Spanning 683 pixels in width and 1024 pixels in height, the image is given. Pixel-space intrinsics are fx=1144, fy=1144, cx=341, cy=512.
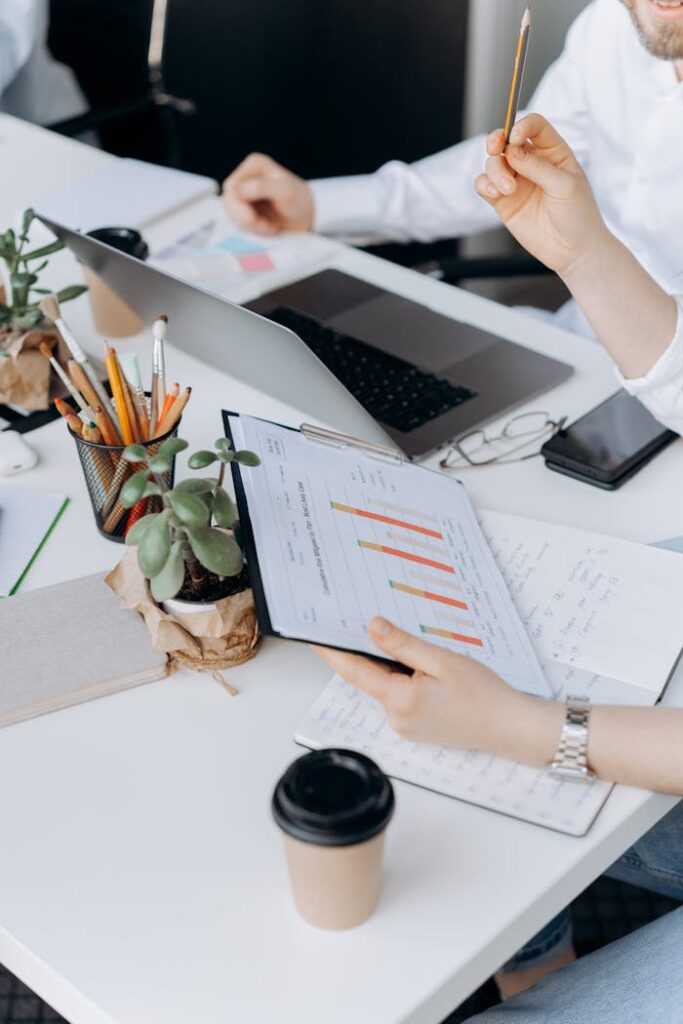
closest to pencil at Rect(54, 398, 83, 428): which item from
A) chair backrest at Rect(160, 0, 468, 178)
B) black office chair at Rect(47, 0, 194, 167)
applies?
black office chair at Rect(47, 0, 194, 167)

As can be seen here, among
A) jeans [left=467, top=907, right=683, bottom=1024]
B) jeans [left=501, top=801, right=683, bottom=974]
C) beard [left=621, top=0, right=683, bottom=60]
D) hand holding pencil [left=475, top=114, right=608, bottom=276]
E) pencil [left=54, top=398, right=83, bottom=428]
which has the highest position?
beard [left=621, top=0, right=683, bottom=60]

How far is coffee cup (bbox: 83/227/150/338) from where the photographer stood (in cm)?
133

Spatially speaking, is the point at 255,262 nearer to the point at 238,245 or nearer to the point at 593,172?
the point at 238,245

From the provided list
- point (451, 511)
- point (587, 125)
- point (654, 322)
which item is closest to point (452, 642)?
point (451, 511)

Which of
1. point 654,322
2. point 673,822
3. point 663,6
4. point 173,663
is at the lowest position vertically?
point 673,822

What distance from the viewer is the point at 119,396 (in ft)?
3.22

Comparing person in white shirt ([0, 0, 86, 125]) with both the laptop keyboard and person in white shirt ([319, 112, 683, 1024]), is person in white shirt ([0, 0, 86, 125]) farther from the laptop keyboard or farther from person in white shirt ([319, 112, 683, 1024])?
person in white shirt ([319, 112, 683, 1024])

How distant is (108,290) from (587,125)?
2.47 ft

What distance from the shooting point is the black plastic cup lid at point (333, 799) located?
646 mm

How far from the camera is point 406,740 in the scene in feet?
2.70

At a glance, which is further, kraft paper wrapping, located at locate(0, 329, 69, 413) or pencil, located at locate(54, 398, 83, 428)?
kraft paper wrapping, located at locate(0, 329, 69, 413)

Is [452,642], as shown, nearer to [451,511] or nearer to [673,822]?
[451,511]

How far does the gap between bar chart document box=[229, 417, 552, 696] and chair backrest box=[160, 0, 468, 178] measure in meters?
1.92

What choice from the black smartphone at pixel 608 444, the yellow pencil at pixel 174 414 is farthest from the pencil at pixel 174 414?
the black smartphone at pixel 608 444
